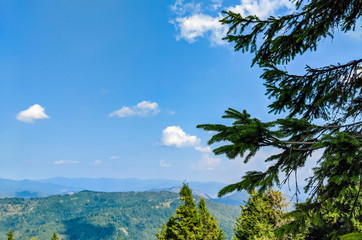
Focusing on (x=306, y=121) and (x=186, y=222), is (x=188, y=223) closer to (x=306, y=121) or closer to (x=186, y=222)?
(x=186, y=222)

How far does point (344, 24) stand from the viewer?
16.1 ft

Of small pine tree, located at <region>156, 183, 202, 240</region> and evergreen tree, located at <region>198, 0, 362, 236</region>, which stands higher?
evergreen tree, located at <region>198, 0, 362, 236</region>

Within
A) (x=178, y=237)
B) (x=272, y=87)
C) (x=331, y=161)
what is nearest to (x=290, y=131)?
(x=331, y=161)

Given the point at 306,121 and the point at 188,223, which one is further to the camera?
the point at 188,223

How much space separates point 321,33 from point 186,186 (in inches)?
770

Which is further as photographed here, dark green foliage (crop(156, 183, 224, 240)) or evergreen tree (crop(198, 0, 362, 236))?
dark green foliage (crop(156, 183, 224, 240))

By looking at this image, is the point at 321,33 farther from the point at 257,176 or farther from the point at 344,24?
the point at 257,176

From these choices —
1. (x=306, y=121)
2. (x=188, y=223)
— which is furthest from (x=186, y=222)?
(x=306, y=121)

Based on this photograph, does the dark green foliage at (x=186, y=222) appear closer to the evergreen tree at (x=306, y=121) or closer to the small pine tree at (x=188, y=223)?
the small pine tree at (x=188, y=223)

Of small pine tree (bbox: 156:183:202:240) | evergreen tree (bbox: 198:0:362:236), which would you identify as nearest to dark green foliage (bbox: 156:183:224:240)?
small pine tree (bbox: 156:183:202:240)

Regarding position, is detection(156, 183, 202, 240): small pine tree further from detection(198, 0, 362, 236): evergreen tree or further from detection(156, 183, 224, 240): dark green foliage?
detection(198, 0, 362, 236): evergreen tree

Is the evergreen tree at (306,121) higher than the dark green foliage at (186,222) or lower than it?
higher

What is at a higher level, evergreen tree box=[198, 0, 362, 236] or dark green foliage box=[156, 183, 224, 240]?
evergreen tree box=[198, 0, 362, 236]

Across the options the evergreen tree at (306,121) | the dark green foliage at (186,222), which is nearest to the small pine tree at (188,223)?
the dark green foliage at (186,222)
